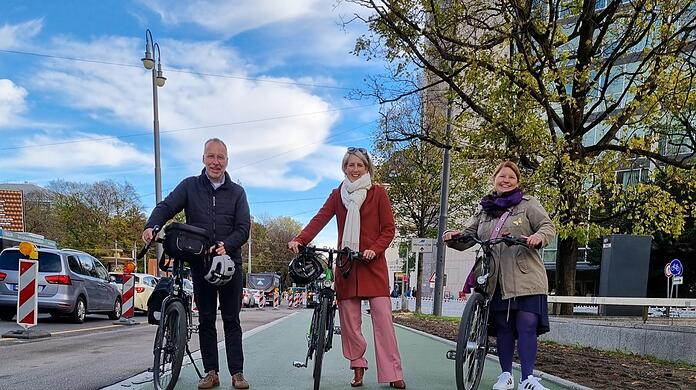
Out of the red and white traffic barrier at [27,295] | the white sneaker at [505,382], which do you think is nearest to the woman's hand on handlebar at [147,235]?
the white sneaker at [505,382]

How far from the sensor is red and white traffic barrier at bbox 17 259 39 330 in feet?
32.8

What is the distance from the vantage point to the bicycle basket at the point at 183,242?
448 cm

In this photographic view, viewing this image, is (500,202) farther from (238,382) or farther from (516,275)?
(238,382)

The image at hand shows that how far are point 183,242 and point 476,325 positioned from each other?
2.27m

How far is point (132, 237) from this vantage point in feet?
192

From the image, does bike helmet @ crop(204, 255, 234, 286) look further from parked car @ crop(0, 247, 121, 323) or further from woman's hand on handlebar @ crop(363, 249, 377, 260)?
parked car @ crop(0, 247, 121, 323)

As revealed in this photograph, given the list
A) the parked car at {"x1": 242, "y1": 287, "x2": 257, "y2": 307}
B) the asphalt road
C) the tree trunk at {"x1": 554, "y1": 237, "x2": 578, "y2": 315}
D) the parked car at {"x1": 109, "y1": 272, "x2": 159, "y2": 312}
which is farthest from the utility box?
the parked car at {"x1": 242, "y1": 287, "x2": 257, "y2": 307}

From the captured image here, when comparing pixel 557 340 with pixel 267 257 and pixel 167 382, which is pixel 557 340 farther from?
pixel 267 257

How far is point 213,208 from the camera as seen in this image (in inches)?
190

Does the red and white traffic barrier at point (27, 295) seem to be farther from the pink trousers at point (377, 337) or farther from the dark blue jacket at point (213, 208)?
the pink trousers at point (377, 337)

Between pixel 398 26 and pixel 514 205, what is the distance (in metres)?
7.43

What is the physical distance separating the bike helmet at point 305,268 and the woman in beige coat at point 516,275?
1070mm

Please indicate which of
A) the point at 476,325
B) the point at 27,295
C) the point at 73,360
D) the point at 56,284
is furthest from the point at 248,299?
the point at 476,325

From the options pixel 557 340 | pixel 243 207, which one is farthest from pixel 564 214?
pixel 243 207
